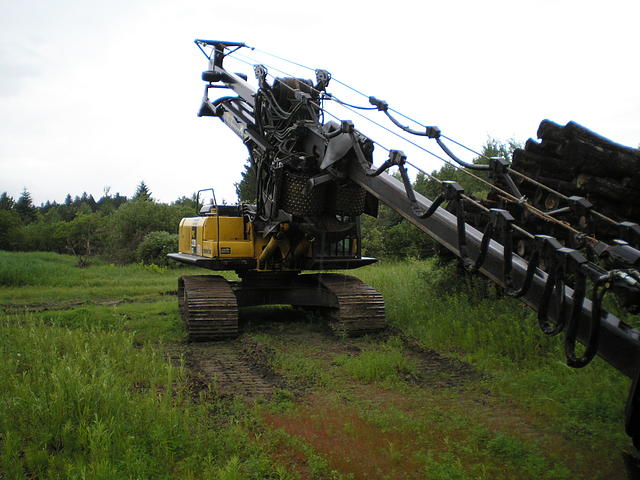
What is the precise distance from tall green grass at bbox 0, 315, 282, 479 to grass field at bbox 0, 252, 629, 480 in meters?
0.01

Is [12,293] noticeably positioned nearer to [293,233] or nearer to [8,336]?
[8,336]

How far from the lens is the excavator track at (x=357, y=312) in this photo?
860 cm

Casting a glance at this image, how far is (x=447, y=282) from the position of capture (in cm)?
1024

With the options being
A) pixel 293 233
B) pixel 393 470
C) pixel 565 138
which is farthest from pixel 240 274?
pixel 393 470

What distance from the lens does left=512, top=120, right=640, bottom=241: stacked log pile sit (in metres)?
6.93

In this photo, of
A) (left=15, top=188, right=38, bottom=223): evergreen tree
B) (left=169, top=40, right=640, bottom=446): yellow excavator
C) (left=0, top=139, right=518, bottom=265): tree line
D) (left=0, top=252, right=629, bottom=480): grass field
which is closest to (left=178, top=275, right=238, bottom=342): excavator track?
(left=169, top=40, right=640, bottom=446): yellow excavator

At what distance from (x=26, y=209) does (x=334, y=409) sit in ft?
252

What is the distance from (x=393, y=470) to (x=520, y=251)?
5551 mm

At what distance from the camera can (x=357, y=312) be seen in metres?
8.66

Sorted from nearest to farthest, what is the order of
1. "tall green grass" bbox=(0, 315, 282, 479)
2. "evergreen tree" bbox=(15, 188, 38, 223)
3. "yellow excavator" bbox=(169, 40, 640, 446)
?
Result: 1. "yellow excavator" bbox=(169, 40, 640, 446)
2. "tall green grass" bbox=(0, 315, 282, 479)
3. "evergreen tree" bbox=(15, 188, 38, 223)

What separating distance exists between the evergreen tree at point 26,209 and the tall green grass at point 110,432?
233 feet

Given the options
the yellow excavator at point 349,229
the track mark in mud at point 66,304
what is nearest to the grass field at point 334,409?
the yellow excavator at point 349,229

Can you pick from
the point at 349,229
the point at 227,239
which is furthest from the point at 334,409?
the point at 227,239

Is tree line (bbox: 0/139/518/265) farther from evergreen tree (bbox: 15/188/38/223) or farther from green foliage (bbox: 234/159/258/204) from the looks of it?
evergreen tree (bbox: 15/188/38/223)
